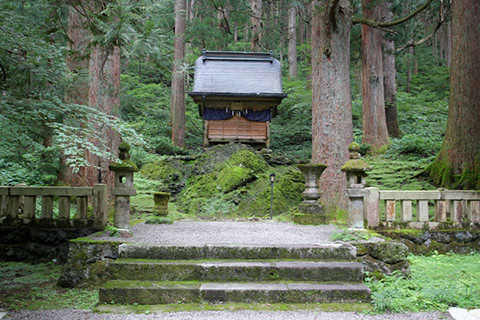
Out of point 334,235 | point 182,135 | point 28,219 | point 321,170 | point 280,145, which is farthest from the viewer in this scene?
point 280,145

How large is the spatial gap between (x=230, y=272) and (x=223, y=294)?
414 mm

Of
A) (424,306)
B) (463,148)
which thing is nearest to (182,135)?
(463,148)

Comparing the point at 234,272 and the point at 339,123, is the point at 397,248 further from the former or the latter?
the point at 339,123

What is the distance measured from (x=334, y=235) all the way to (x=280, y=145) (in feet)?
49.4

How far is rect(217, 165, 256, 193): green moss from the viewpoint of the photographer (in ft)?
35.6

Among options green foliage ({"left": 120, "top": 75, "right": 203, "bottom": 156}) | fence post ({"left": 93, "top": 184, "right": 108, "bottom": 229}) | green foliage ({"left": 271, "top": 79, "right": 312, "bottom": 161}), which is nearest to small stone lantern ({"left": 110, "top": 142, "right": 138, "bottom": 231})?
fence post ({"left": 93, "top": 184, "right": 108, "bottom": 229})

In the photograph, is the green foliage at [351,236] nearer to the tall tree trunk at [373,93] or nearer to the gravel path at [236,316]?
the gravel path at [236,316]

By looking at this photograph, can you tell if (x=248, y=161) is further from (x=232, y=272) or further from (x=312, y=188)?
(x=232, y=272)

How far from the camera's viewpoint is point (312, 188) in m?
7.86

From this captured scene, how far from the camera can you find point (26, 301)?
4641mm

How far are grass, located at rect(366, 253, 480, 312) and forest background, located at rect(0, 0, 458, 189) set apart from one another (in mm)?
3871

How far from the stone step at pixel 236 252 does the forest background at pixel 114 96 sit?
1.52 metres

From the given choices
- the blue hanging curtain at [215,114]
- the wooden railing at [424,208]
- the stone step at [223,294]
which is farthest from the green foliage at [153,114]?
the stone step at [223,294]

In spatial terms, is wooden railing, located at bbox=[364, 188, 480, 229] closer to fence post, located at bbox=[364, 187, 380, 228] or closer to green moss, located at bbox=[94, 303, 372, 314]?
fence post, located at bbox=[364, 187, 380, 228]
